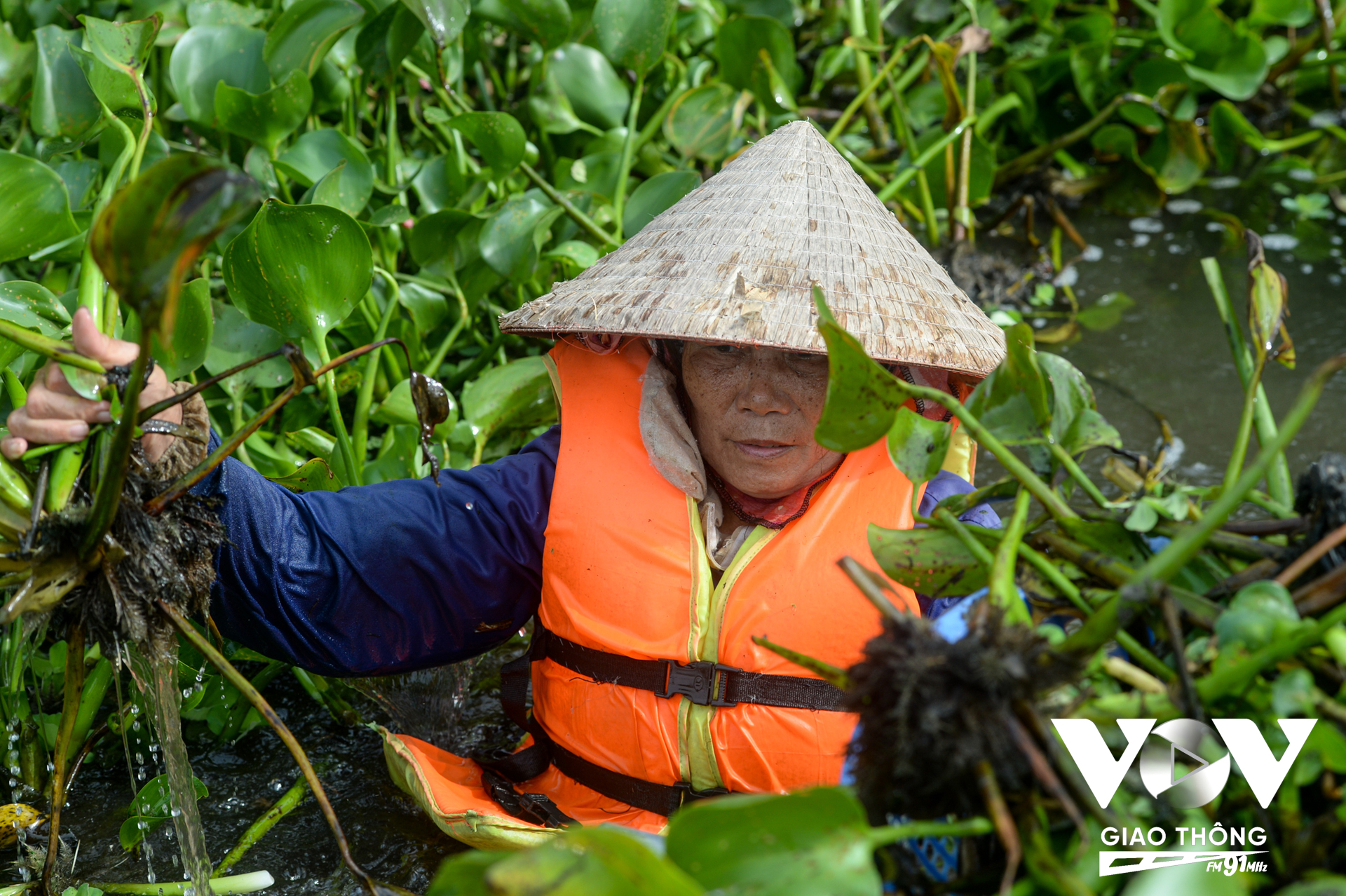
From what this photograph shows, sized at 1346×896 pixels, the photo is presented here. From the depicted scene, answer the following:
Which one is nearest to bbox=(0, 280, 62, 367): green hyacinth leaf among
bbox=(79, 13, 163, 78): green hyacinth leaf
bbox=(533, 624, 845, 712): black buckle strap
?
bbox=(79, 13, 163, 78): green hyacinth leaf

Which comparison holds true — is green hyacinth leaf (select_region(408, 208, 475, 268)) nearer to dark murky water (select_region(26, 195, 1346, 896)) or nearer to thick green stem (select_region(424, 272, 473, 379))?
thick green stem (select_region(424, 272, 473, 379))

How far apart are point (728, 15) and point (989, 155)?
2.52ft

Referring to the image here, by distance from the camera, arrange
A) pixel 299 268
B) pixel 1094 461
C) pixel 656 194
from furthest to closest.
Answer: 1. pixel 1094 461
2. pixel 656 194
3. pixel 299 268

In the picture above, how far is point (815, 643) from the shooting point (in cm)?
125

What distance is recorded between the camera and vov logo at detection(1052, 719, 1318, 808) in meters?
0.55

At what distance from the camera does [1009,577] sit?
23.9 inches

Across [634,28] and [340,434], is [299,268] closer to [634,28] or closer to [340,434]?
[340,434]

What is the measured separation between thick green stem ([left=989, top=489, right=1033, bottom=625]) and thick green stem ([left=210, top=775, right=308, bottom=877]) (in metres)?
1.12

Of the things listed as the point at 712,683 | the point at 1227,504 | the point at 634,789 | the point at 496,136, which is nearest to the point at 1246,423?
the point at 1227,504

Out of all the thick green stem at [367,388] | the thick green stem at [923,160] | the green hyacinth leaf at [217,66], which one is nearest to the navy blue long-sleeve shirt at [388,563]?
the thick green stem at [367,388]

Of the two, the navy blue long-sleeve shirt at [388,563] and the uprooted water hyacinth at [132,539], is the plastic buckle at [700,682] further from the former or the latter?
the uprooted water hyacinth at [132,539]

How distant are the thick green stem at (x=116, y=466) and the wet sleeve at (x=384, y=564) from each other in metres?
0.24

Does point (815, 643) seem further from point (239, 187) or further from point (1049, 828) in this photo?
point (239, 187)

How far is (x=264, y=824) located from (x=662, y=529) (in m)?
0.68
